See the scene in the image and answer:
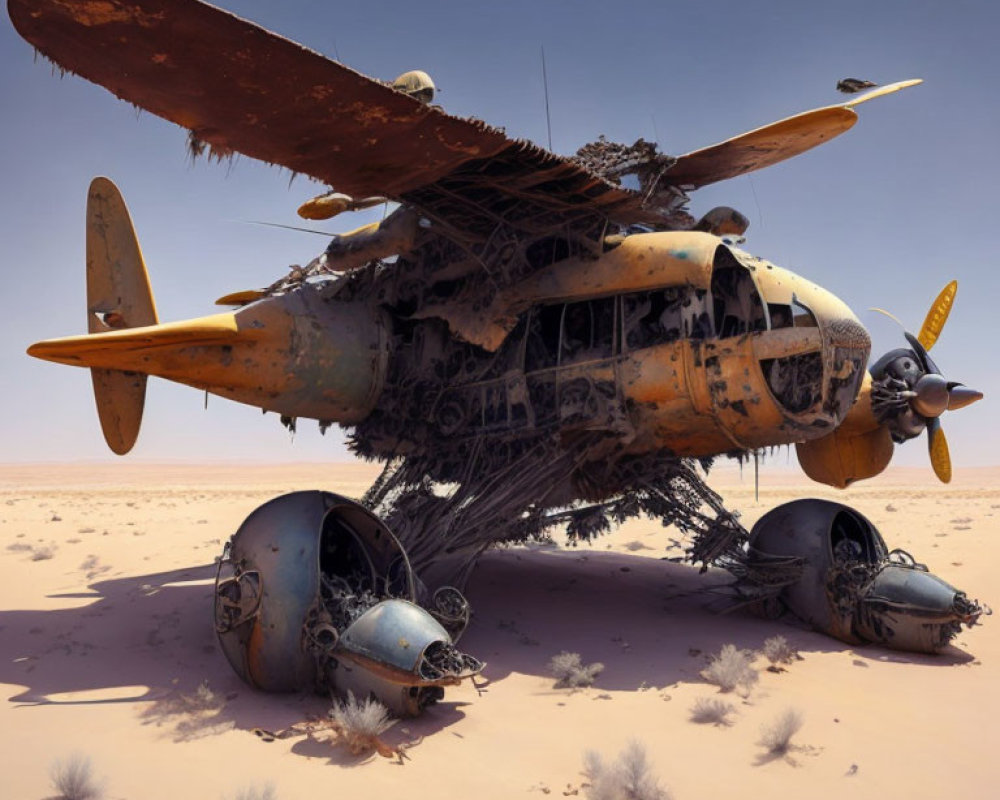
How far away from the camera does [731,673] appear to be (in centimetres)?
751

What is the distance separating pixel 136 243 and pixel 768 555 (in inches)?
392

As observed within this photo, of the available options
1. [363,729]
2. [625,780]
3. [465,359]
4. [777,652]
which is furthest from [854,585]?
[363,729]

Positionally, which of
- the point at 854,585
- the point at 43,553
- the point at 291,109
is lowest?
the point at 43,553

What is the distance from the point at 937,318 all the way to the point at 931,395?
5.17ft

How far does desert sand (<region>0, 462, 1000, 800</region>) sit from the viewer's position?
5438mm

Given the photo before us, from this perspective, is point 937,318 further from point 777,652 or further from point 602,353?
point 777,652

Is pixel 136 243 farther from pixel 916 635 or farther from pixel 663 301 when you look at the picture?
pixel 916 635

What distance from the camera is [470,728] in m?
6.53

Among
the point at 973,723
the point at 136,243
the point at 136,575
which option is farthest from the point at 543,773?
the point at 136,575

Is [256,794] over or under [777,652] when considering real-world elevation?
over

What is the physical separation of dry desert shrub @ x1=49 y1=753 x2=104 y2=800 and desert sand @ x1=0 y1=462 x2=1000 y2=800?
142 mm

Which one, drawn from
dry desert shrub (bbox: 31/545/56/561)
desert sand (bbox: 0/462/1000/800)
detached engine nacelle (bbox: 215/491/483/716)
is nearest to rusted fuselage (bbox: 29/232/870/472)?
detached engine nacelle (bbox: 215/491/483/716)

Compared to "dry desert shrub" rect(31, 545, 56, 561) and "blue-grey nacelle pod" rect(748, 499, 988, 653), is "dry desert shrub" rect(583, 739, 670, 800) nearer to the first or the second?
"blue-grey nacelle pod" rect(748, 499, 988, 653)

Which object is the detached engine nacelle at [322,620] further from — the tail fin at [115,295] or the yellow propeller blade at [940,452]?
the yellow propeller blade at [940,452]
